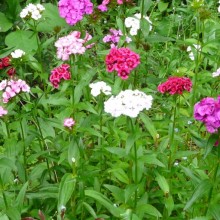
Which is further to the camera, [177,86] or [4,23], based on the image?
[4,23]

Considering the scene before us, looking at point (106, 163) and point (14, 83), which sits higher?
point (14, 83)

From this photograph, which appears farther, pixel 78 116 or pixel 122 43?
pixel 122 43

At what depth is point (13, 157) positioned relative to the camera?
2.88 meters

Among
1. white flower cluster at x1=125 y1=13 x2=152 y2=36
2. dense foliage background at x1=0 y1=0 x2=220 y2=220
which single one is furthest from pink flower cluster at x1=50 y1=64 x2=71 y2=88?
white flower cluster at x1=125 y1=13 x2=152 y2=36

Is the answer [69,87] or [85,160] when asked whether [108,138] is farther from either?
[69,87]

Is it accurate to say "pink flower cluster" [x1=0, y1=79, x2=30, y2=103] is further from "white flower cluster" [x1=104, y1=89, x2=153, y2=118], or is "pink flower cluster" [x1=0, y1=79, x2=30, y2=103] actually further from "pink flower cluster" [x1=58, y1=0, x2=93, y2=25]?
"pink flower cluster" [x1=58, y1=0, x2=93, y2=25]

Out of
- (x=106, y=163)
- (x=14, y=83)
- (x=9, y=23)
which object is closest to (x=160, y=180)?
(x=106, y=163)

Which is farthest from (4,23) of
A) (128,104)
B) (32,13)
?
(128,104)

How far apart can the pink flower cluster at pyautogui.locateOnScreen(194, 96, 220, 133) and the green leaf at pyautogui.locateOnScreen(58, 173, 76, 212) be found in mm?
754

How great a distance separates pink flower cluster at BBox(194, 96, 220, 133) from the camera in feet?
7.38

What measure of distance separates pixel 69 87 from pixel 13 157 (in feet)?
2.48

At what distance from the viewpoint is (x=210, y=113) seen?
2.26 meters

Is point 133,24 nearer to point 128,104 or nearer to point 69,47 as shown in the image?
point 69,47

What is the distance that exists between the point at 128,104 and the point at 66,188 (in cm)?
57
